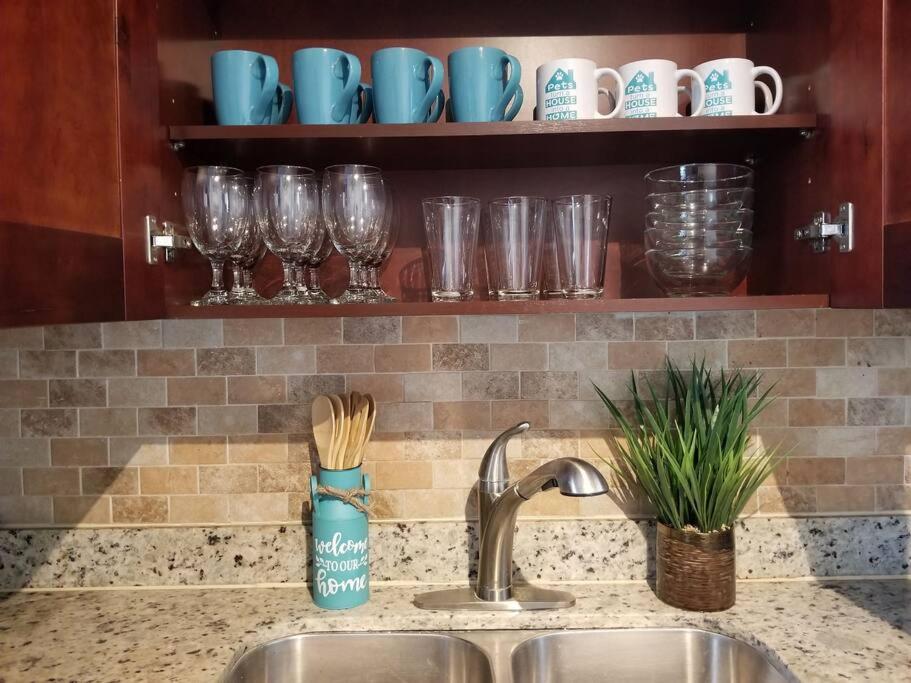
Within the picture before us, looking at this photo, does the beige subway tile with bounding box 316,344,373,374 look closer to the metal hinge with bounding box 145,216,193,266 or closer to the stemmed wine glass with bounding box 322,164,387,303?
the stemmed wine glass with bounding box 322,164,387,303

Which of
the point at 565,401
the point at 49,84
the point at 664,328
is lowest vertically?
the point at 565,401

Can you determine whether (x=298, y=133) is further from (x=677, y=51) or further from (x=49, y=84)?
(x=677, y=51)

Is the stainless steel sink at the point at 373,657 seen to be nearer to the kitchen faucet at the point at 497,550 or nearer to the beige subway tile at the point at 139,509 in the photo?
the kitchen faucet at the point at 497,550

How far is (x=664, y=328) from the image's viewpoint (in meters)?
1.36

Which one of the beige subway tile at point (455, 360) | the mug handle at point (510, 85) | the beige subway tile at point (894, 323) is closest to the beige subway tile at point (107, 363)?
the beige subway tile at point (455, 360)

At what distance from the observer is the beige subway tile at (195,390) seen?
1360 millimetres

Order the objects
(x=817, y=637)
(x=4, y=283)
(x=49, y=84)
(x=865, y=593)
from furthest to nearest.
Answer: (x=865, y=593)
(x=817, y=637)
(x=49, y=84)
(x=4, y=283)

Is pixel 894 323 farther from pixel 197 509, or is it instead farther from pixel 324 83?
pixel 197 509

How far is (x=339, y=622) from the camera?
123cm

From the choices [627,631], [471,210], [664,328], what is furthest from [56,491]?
[664,328]

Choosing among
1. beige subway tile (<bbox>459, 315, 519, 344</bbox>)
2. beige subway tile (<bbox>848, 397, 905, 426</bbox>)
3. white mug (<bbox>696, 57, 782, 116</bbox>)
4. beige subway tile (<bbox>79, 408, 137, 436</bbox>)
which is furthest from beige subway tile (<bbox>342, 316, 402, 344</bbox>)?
beige subway tile (<bbox>848, 397, 905, 426</bbox>)

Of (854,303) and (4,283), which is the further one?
(854,303)

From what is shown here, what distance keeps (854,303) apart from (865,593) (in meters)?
0.61

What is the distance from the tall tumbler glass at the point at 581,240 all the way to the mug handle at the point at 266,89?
47 centimetres
